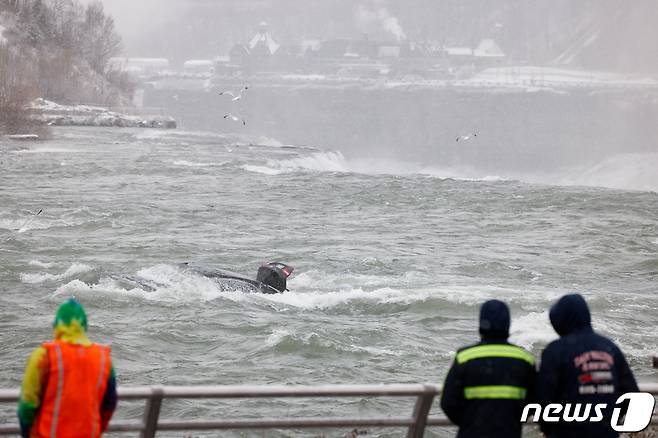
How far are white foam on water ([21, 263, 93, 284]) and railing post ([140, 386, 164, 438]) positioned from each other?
59.3 ft

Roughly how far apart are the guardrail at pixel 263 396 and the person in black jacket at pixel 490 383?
706 millimetres

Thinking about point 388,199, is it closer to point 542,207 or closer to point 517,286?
point 542,207

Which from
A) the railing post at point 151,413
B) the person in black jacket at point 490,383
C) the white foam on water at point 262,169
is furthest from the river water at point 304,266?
the person in black jacket at point 490,383

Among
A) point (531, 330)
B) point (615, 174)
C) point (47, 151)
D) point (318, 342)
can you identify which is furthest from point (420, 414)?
point (615, 174)

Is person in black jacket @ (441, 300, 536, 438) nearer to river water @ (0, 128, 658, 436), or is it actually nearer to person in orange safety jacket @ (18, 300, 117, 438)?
person in orange safety jacket @ (18, 300, 117, 438)

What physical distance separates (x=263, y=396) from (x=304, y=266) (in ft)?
73.3

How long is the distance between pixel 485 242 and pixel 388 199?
1242 centimetres

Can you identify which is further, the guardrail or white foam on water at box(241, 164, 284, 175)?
white foam on water at box(241, 164, 284, 175)

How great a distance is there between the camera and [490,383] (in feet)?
21.9

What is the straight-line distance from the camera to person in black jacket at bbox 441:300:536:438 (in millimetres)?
6684

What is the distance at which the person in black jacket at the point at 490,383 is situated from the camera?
668cm

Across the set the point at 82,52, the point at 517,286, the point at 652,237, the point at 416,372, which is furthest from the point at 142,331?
the point at 82,52

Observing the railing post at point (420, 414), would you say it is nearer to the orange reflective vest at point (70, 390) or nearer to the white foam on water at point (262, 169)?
the orange reflective vest at point (70, 390)
